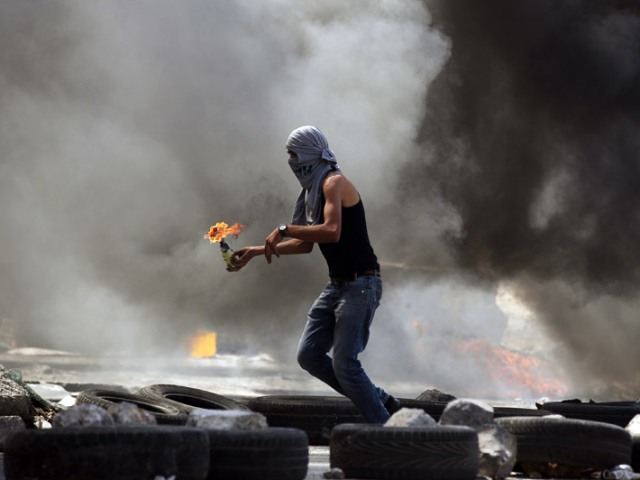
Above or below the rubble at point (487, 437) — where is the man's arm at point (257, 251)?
above

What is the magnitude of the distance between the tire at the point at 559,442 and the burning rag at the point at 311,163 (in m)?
2.06

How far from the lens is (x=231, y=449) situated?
6.80m

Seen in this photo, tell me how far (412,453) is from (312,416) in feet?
12.8

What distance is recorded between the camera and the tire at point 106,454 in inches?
242

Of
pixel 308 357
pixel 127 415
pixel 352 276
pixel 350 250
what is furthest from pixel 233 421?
pixel 350 250

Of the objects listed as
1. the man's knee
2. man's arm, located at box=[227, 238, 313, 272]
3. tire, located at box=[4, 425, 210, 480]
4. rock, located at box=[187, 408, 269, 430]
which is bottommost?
tire, located at box=[4, 425, 210, 480]

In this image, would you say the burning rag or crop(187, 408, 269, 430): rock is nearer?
crop(187, 408, 269, 430): rock

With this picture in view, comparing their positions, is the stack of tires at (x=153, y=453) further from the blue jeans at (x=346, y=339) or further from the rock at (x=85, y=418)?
the blue jeans at (x=346, y=339)

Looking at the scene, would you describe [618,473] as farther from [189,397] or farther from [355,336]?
[189,397]

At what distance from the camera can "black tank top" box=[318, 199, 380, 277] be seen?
8.38 meters

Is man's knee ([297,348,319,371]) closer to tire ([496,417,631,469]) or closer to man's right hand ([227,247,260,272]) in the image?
man's right hand ([227,247,260,272])

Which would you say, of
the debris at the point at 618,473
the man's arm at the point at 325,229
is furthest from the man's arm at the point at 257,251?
Answer: the debris at the point at 618,473

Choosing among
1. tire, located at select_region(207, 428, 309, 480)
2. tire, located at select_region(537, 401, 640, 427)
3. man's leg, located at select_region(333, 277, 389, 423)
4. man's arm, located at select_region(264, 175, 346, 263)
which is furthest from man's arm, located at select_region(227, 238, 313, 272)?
tire, located at select_region(537, 401, 640, 427)

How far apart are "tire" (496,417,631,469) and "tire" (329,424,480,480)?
1.00 metres
